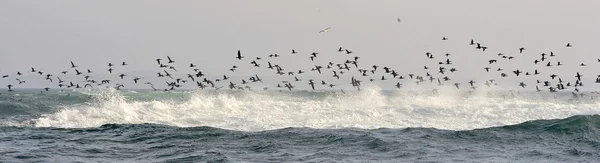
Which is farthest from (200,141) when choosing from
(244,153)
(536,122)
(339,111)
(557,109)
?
(557,109)

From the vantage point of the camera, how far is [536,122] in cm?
3067

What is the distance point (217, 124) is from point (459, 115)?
15.4m

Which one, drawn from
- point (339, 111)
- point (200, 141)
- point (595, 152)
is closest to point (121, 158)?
point (200, 141)

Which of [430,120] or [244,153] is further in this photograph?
[430,120]

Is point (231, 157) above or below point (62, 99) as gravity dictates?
below

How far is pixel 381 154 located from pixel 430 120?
779 inches

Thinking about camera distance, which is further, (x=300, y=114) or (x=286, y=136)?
(x=300, y=114)

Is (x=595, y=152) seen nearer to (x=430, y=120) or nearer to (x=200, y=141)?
(x=200, y=141)

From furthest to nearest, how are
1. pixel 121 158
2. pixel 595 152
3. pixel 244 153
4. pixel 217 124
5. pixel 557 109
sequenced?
pixel 557 109 → pixel 217 124 → pixel 595 152 → pixel 244 153 → pixel 121 158

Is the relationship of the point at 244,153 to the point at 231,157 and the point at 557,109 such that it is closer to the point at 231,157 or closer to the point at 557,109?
the point at 231,157

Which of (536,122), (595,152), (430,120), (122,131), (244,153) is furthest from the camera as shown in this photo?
(430,120)

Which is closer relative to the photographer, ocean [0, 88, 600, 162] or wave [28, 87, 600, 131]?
ocean [0, 88, 600, 162]

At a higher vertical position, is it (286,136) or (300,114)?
(300,114)

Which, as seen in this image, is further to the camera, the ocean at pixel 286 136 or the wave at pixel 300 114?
the wave at pixel 300 114
